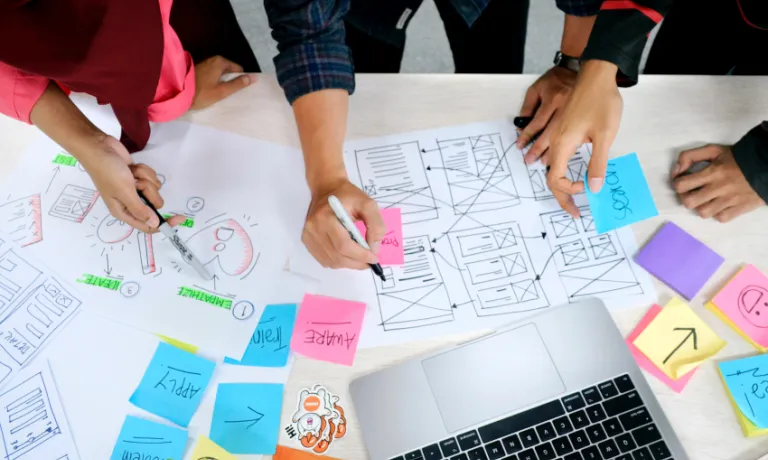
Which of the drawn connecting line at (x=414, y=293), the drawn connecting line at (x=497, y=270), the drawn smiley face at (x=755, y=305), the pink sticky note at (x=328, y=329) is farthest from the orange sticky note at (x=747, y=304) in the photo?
the pink sticky note at (x=328, y=329)

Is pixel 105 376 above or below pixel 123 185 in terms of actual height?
below

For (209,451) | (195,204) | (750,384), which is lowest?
(750,384)

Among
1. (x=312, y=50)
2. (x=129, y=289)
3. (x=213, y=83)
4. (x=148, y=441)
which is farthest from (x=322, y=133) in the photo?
(x=148, y=441)

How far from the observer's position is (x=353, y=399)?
23.0 inches

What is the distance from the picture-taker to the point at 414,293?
0.63m

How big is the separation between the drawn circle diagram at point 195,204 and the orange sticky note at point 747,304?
2.17 feet

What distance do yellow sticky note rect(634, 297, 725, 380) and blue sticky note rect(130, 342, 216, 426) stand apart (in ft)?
1.69

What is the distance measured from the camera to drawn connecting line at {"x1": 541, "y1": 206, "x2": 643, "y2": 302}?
626 millimetres

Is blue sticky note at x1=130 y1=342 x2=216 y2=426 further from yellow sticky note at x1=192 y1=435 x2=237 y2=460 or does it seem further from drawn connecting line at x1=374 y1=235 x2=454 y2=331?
drawn connecting line at x1=374 y1=235 x2=454 y2=331

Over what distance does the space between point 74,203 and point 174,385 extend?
312 millimetres

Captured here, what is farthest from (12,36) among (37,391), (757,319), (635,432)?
(757,319)

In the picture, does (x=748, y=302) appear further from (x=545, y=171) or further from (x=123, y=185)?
(x=123, y=185)

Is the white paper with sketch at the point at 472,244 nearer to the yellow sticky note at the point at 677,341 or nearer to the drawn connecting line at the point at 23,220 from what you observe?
the yellow sticky note at the point at 677,341

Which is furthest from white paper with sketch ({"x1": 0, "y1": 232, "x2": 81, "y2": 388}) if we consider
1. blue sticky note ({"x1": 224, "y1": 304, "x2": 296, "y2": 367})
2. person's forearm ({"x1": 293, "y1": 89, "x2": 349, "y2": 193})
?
person's forearm ({"x1": 293, "y1": 89, "x2": 349, "y2": 193})
